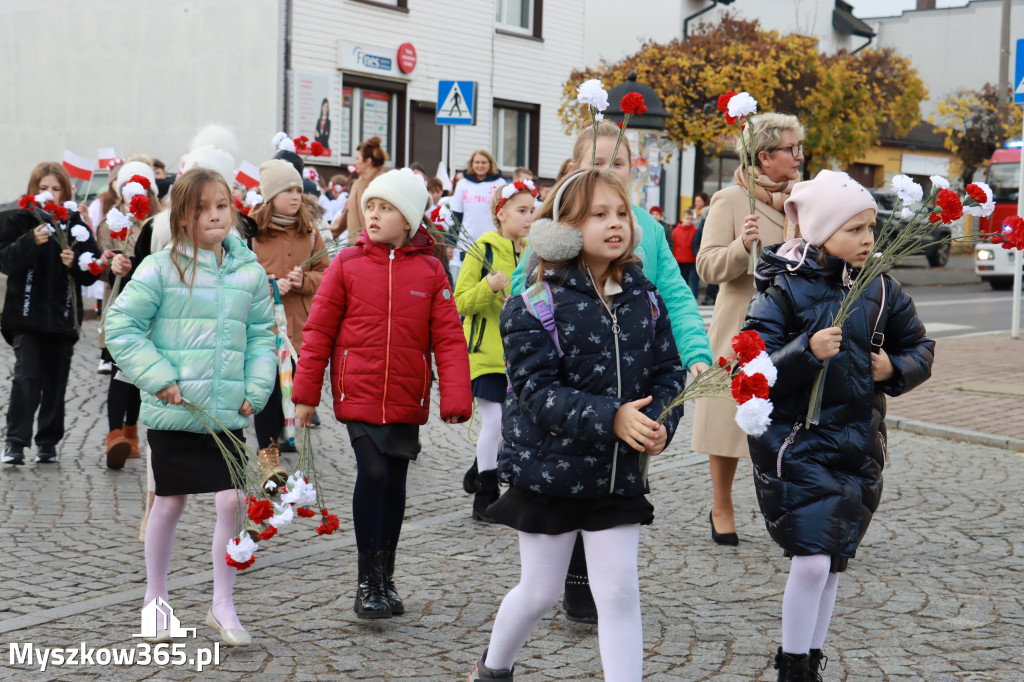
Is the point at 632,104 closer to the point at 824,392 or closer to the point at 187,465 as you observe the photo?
the point at 824,392

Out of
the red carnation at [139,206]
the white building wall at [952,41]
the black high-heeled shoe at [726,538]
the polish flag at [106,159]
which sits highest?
the white building wall at [952,41]

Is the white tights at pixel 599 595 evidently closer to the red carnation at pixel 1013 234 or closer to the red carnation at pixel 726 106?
the red carnation at pixel 1013 234

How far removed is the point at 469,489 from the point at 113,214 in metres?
2.45

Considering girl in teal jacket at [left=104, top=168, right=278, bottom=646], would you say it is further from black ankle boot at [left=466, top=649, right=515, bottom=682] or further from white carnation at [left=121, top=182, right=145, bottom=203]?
white carnation at [left=121, top=182, right=145, bottom=203]

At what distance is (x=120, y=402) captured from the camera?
23.9ft

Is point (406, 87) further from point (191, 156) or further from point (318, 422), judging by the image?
point (191, 156)

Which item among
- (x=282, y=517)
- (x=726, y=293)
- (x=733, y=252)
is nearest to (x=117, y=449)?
(x=282, y=517)

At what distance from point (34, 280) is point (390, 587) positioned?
12.9ft

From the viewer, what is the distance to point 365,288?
15.4 ft

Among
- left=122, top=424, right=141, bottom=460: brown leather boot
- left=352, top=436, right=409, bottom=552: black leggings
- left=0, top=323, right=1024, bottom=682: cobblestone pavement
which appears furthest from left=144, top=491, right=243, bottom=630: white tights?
left=122, top=424, right=141, bottom=460: brown leather boot

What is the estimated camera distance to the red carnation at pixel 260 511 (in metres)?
3.88

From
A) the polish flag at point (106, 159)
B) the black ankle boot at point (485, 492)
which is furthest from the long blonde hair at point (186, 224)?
the polish flag at point (106, 159)

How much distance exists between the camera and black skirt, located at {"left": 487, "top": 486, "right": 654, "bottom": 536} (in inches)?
137

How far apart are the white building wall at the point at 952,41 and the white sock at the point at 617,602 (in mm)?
47384
